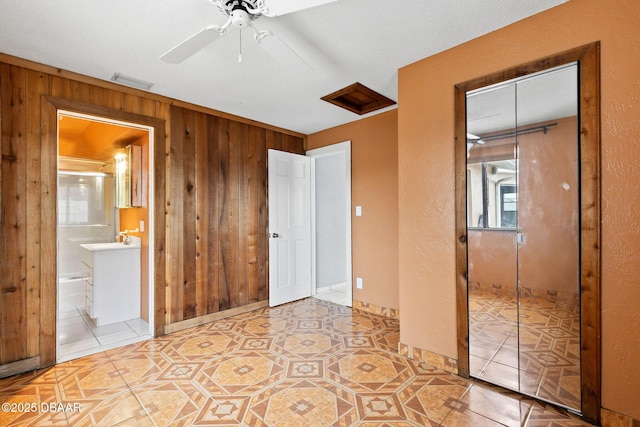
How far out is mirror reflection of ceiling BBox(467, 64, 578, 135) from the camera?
6.04ft

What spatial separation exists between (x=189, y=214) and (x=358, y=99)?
2276 mm

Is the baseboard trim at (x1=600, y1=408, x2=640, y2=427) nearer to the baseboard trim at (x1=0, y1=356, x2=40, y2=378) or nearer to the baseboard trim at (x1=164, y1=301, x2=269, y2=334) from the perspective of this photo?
the baseboard trim at (x1=164, y1=301, x2=269, y2=334)

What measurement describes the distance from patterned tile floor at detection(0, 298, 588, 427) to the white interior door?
Answer: 3.95 ft

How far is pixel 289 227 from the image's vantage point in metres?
4.27

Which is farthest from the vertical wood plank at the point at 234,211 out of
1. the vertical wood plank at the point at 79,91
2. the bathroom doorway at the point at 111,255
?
the vertical wood plank at the point at 79,91

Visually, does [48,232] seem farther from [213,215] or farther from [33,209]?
[213,215]

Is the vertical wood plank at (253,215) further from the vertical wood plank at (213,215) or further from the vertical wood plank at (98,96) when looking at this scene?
the vertical wood plank at (98,96)

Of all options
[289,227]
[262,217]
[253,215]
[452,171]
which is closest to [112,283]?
[253,215]

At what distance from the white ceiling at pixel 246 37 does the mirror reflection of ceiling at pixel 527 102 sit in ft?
1.34

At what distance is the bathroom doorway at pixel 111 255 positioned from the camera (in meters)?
3.07

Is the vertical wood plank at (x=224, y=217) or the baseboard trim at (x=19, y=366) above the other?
the vertical wood plank at (x=224, y=217)

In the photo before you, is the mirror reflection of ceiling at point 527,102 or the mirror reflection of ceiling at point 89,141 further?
the mirror reflection of ceiling at point 89,141

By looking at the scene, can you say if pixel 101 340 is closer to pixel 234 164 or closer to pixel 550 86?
pixel 234 164

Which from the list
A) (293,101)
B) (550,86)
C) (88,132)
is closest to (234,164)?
(293,101)
